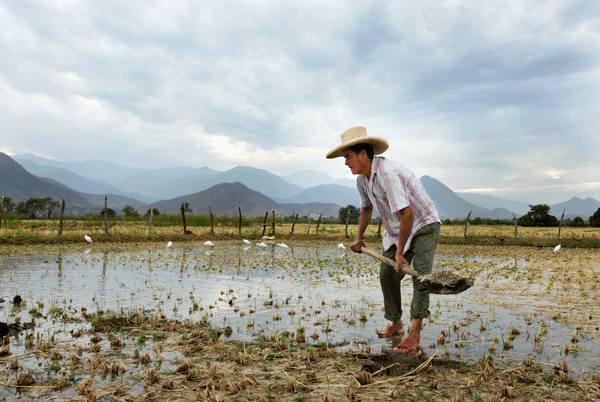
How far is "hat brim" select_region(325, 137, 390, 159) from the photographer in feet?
12.1

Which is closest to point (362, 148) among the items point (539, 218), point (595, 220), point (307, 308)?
point (307, 308)

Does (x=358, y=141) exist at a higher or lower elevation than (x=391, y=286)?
higher

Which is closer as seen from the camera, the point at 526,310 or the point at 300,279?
the point at 526,310

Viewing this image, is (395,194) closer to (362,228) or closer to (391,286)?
(362,228)

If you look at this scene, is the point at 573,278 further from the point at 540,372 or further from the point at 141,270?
the point at 141,270

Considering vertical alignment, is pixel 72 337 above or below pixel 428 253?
below

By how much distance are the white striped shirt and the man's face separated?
102 millimetres

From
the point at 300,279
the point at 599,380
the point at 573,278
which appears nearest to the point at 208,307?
the point at 300,279

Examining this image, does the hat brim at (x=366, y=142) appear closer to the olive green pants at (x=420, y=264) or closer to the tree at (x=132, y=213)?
the olive green pants at (x=420, y=264)

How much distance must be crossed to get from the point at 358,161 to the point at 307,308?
3.00 meters

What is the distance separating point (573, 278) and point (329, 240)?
16.6 meters

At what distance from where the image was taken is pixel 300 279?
8.72 m

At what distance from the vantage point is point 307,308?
5777mm

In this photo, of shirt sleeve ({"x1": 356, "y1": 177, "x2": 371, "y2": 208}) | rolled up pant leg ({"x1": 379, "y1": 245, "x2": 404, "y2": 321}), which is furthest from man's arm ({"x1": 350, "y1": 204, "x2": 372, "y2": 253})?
rolled up pant leg ({"x1": 379, "y1": 245, "x2": 404, "y2": 321})
